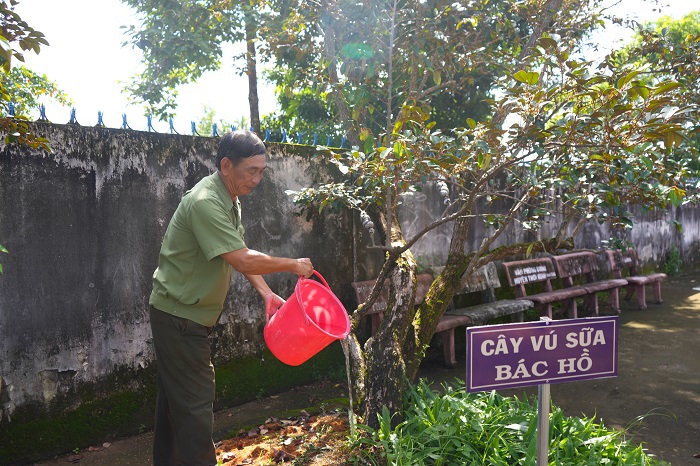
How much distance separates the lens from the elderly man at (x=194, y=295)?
2.87 meters

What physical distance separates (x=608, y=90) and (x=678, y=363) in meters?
3.83

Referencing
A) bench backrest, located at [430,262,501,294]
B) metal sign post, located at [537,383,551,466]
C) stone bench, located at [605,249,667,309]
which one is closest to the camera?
metal sign post, located at [537,383,551,466]

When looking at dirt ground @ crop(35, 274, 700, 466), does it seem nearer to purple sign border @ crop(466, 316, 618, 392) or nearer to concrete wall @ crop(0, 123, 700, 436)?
concrete wall @ crop(0, 123, 700, 436)

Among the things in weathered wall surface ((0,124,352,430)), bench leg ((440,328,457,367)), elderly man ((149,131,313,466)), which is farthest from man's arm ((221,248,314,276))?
bench leg ((440,328,457,367))

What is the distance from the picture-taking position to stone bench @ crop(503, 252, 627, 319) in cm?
702

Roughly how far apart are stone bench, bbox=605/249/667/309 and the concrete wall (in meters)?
5.56

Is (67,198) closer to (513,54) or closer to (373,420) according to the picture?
(373,420)

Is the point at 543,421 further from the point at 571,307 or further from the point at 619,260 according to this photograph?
the point at 619,260

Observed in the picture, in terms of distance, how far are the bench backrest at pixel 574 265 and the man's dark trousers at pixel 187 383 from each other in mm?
5880

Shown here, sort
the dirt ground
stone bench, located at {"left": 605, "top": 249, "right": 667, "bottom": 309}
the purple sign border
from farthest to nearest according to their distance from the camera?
stone bench, located at {"left": 605, "top": 249, "right": 667, "bottom": 309}
the dirt ground
the purple sign border

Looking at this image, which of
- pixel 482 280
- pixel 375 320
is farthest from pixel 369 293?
pixel 482 280

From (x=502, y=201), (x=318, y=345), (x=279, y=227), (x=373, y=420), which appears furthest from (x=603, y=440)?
(x=502, y=201)

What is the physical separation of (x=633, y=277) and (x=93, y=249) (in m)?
7.28

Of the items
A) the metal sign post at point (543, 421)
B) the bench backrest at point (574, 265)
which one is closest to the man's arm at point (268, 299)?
the metal sign post at point (543, 421)
